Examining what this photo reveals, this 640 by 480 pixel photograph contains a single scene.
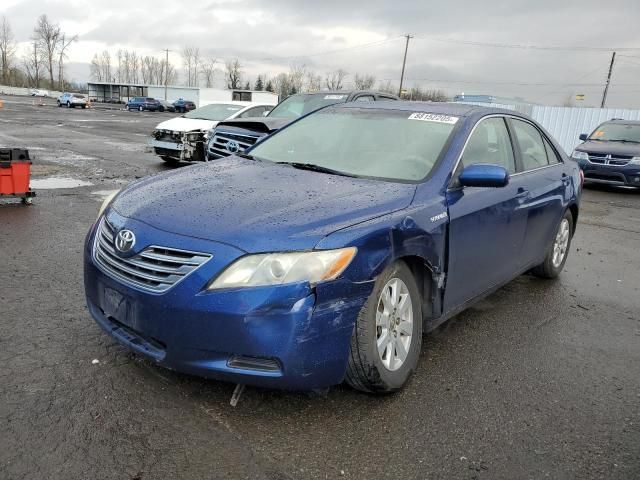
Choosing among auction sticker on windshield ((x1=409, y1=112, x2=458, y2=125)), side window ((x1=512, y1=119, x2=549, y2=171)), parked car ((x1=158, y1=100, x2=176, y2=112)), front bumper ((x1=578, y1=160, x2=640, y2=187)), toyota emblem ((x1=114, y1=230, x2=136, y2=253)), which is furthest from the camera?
parked car ((x1=158, y1=100, x2=176, y2=112))

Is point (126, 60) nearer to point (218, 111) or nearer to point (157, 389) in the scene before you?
point (218, 111)

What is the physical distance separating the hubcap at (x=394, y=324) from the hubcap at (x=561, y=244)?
2.83 metres

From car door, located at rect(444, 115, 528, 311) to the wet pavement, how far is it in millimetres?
457

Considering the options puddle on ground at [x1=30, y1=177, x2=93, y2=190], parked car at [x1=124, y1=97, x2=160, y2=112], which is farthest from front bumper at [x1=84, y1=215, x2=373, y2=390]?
parked car at [x1=124, y1=97, x2=160, y2=112]

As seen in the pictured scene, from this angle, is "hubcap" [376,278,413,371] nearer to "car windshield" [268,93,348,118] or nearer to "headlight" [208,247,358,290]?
"headlight" [208,247,358,290]

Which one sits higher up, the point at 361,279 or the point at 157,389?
the point at 361,279

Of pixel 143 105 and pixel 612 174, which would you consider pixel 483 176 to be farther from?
pixel 143 105

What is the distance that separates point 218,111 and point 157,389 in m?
11.1

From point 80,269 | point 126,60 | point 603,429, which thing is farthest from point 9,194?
point 126,60

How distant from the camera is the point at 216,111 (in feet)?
43.7

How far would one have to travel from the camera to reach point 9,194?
740cm

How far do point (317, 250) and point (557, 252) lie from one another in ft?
12.5

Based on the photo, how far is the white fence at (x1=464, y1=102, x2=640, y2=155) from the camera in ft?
78.3

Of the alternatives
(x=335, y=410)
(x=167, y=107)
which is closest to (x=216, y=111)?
(x=335, y=410)
